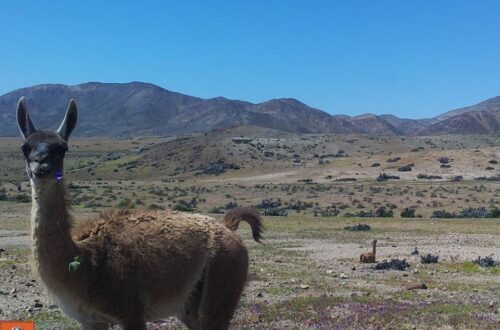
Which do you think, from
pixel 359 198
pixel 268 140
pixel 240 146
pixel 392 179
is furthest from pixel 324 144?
pixel 359 198

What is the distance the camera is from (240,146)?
100500 millimetres

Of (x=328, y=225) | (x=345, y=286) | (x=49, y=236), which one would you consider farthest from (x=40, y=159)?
(x=328, y=225)

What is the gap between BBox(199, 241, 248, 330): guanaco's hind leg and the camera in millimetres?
6715

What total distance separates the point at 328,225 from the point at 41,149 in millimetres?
28877

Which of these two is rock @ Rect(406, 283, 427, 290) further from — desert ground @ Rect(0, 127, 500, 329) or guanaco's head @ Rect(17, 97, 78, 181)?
guanaco's head @ Rect(17, 97, 78, 181)

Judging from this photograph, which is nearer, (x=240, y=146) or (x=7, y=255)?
(x=7, y=255)

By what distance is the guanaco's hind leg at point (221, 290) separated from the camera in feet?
22.0

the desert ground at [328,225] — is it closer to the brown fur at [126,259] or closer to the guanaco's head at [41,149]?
the brown fur at [126,259]

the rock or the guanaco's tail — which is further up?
the guanaco's tail

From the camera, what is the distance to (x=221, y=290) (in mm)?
6727

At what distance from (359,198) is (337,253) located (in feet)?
108

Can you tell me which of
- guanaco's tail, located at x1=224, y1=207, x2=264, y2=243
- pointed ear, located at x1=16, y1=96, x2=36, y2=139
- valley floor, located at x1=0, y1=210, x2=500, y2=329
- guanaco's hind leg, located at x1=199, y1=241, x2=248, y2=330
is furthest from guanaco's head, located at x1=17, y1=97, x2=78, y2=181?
valley floor, located at x1=0, y1=210, x2=500, y2=329

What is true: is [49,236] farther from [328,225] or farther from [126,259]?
[328,225]

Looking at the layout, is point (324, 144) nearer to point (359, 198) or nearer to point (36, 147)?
point (359, 198)
